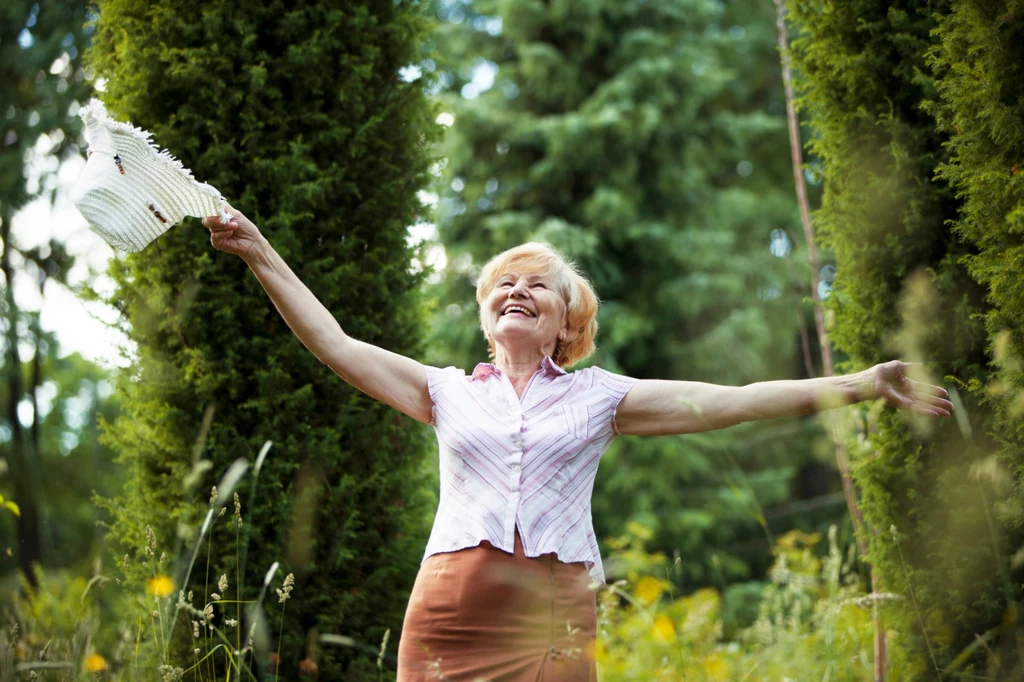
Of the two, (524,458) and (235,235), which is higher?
(235,235)

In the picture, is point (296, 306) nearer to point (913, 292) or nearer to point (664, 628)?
point (913, 292)

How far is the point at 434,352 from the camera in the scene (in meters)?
3.69

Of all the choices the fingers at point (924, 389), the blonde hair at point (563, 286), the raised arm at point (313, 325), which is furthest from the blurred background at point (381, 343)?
the blonde hair at point (563, 286)

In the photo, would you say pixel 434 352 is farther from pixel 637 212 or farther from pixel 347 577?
pixel 637 212

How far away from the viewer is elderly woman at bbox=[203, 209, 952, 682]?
6.93 ft

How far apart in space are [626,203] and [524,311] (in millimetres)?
7863

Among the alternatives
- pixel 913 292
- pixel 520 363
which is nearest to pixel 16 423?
pixel 520 363

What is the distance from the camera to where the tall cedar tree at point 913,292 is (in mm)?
2684

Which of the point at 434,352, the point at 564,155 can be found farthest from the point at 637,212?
the point at 434,352

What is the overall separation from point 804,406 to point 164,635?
1.84 meters

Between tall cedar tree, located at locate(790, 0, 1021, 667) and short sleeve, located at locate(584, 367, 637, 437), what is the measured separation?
0.90 metres

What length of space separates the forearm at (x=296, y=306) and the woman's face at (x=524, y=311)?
437mm

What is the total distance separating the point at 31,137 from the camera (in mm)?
7078

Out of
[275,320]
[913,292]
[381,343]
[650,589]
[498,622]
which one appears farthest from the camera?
[650,589]
